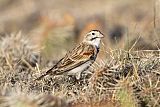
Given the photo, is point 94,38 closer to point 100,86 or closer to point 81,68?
point 81,68

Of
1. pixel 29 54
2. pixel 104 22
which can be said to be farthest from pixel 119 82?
pixel 104 22

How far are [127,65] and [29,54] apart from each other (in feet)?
12.1

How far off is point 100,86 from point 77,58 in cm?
132

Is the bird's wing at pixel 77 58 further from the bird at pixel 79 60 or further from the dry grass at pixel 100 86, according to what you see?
the dry grass at pixel 100 86

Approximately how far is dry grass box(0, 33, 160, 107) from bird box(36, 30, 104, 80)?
9cm

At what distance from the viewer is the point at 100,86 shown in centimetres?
851

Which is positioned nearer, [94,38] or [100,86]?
[100,86]

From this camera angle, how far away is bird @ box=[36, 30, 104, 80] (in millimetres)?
9557

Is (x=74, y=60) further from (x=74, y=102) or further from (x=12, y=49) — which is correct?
(x=12, y=49)

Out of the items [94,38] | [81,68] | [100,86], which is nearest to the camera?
[100,86]

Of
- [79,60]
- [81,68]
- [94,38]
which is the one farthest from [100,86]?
[94,38]

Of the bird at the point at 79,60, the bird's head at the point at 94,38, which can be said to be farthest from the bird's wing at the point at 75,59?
the bird's head at the point at 94,38

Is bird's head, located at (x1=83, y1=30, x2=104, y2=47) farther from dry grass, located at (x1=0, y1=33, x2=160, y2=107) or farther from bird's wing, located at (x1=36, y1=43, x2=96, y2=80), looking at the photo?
dry grass, located at (x1=0, y1=33, x2=160, y2=107)

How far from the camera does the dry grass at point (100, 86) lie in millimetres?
7668
